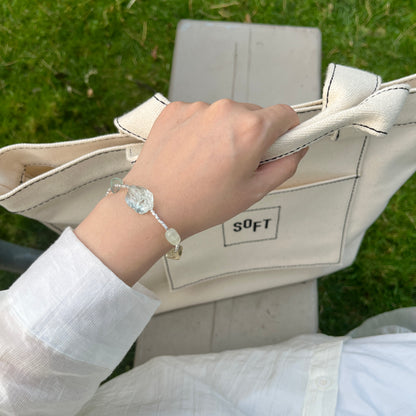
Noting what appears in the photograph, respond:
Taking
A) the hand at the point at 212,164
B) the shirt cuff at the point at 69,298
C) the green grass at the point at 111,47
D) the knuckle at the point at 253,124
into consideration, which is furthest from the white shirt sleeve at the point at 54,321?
the green grass at the point at 111,47

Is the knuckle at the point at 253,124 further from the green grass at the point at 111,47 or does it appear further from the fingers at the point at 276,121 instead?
the green grass at the point at 111,47

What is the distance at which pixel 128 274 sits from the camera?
478mm

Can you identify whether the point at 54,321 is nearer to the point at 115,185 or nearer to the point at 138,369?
the point at 115,185

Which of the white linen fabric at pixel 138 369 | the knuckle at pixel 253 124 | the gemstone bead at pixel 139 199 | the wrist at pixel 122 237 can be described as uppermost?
the knuckle at pixel 253 124

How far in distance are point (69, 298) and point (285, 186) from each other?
15.6 inches

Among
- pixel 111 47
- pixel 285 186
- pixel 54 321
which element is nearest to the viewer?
pixel 54 321

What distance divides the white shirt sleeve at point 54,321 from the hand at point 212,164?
0.11 metres

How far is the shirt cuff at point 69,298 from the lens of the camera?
1.46 feet

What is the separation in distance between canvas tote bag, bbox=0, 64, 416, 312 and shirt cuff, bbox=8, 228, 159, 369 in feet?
0.54

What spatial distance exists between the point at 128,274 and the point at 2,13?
154 cm

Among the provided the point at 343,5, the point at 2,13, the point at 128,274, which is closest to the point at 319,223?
the point at 128,274

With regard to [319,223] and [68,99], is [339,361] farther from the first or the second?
[68,99]

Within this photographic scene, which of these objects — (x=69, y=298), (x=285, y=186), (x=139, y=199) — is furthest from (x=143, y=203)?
(x=285, y=186)

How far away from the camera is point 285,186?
68 centimetres
